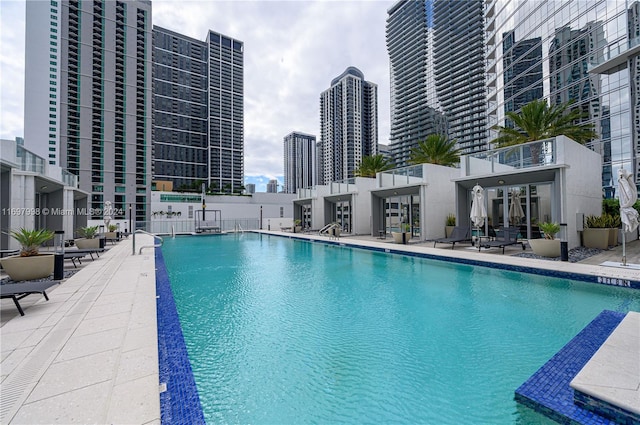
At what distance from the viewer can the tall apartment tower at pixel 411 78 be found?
217 feet

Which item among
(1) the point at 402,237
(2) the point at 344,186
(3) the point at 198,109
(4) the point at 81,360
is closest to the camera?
(4) the point at 81,360

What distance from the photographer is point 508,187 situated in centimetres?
1173

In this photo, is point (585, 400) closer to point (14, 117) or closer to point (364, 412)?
point (364, 412)

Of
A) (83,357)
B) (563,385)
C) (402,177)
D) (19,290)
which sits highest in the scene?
A: (402,177)

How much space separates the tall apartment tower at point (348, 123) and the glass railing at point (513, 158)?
61362 mm

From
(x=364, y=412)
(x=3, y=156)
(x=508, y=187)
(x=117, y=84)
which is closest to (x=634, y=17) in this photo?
(x=508, y=187)

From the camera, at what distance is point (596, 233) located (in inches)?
382

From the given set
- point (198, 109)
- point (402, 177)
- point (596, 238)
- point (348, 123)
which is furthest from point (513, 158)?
point (198, 109)

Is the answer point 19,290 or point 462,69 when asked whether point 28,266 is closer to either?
point 19,290

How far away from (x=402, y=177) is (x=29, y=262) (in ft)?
45.0

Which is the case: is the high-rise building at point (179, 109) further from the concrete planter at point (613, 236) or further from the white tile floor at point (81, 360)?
the concrete planter at point (613, 236)

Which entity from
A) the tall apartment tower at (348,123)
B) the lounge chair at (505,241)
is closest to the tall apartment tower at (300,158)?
the tall apartment tower at (348,123)

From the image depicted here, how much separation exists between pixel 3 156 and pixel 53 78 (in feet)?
163

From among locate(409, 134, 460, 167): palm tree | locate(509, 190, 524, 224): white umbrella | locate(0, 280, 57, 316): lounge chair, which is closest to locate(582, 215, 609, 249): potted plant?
locate(509, 190, 524, 224): white umbrella
